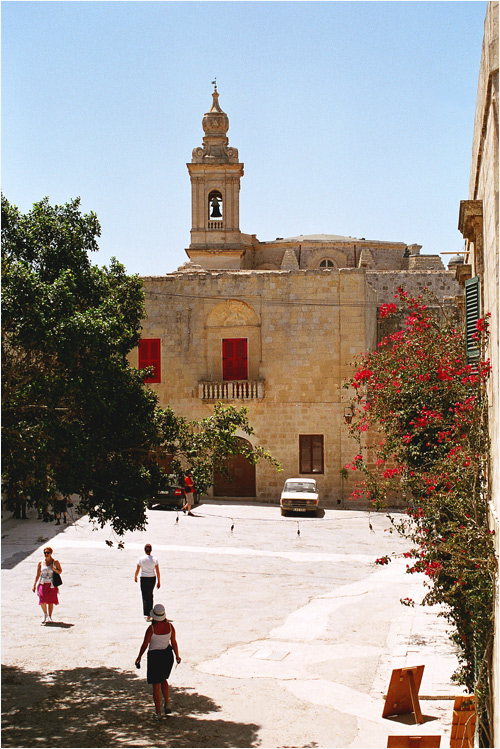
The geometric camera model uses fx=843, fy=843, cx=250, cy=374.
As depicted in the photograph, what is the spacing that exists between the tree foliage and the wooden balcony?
1788cm

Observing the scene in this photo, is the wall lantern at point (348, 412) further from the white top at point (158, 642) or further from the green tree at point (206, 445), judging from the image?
the white top at point (158, 642)

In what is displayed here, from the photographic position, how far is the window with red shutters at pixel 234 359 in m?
30.5

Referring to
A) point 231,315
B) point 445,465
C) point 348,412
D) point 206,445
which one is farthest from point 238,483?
point 445,465

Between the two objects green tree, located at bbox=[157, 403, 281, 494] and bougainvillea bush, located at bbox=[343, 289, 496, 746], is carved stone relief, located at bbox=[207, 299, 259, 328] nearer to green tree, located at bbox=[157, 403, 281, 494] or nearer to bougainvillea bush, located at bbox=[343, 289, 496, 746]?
bougainvillea bush, located at bbox=[343, 289, 496, 746]

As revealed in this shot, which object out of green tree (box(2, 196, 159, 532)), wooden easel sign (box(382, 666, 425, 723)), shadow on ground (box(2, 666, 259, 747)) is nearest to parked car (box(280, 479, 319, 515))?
shadow on ground (box(2, 666, 259, 747))

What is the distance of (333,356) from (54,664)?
63.3ft

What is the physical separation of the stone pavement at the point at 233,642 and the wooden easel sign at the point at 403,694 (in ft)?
0.52

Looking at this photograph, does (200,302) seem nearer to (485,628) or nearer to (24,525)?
(24,525)

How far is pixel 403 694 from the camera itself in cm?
973

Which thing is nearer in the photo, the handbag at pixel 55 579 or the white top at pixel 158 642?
the white top at pixel 158 642

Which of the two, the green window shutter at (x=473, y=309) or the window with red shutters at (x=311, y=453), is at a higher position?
the green window shutter at (x=473, y=309)

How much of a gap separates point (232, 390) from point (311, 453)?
3581 millimetres

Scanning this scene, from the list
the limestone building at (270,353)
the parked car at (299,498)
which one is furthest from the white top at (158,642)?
the limestone building at (270,353)

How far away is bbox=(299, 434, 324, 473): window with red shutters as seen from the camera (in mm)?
29453
